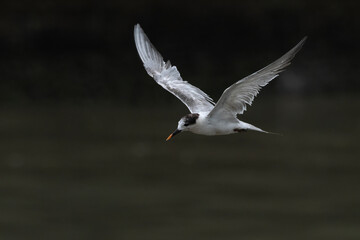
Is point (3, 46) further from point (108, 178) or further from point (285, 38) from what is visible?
point (285, 38)

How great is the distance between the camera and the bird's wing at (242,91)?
A: 721cm

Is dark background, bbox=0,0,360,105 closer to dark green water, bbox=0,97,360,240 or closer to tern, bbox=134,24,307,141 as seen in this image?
dark green water, bbox=0,97,360,240

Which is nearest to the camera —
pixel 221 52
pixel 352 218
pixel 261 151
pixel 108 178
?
pixel 352 218

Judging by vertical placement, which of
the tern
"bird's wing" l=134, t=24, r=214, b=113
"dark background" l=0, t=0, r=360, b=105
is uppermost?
"dark background" l=0, t=0, r=360, b=105

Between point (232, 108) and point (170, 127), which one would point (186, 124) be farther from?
point (170, 127)

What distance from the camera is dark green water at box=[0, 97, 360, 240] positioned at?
25.3 meters


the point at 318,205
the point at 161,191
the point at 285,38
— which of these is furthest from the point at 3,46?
the point at 318,205

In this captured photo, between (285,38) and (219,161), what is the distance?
442 centimetres

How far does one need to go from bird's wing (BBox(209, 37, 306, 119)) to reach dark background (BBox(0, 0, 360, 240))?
1617 cm

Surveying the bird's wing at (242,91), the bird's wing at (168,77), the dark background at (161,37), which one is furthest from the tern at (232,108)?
the dark background at (161,37)

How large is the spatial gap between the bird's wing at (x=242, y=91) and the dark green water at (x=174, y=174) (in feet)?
53.7

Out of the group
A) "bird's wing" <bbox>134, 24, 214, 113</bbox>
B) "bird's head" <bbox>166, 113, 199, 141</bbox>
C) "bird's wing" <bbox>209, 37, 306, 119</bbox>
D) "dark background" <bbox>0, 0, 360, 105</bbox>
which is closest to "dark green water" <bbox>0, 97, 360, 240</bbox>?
"dark background" <bbox>0, 0, 360, 105</bbox>

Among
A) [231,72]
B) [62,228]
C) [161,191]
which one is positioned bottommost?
[62,228]

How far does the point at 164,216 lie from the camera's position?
84.3 feet
